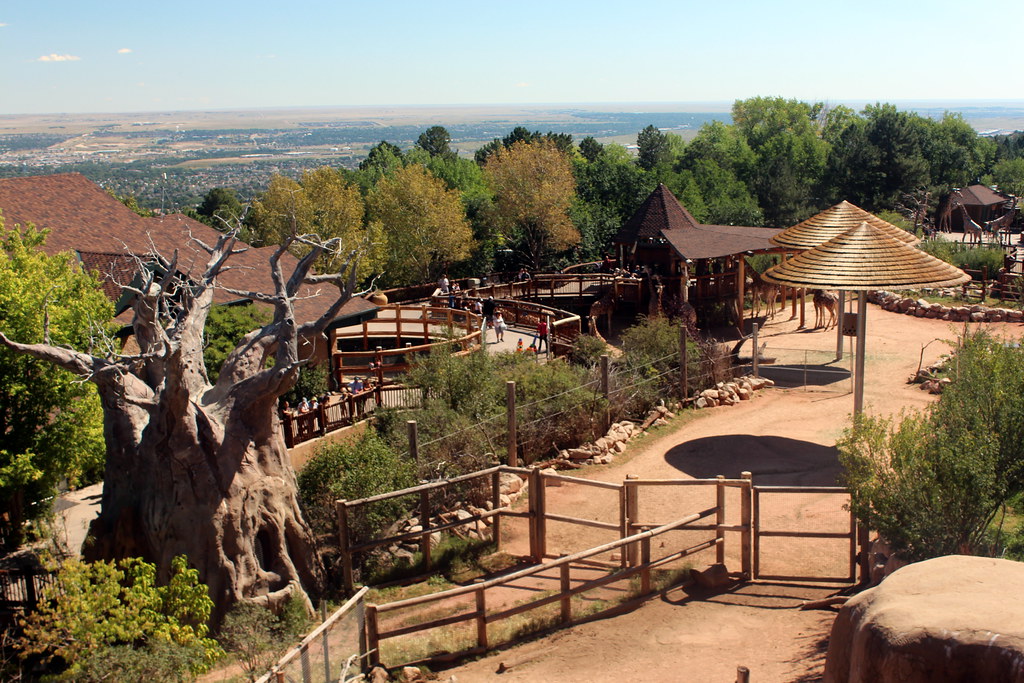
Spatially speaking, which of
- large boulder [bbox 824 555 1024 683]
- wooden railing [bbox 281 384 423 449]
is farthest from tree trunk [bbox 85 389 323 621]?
large boulder [bbox 824 555 1024 683]

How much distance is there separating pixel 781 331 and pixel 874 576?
20.0 metres

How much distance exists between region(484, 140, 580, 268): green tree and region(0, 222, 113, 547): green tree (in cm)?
3267

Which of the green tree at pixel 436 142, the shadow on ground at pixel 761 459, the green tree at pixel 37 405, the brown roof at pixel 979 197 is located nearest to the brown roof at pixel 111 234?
the green tree at pixel 37 405

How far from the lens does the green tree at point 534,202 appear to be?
1902 inches

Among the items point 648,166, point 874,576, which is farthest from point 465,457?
point 648,166

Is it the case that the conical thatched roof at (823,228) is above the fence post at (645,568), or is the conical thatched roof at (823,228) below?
above

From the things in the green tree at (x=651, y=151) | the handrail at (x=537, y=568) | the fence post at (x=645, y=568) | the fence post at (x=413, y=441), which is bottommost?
the fence post at (x=645, y=568)

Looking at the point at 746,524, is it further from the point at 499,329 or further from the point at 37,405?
the point at 499,329

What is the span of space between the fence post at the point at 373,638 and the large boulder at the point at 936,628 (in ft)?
18.0

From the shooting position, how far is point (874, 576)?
41.2 feet

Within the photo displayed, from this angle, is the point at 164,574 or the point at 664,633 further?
the point at 164,574

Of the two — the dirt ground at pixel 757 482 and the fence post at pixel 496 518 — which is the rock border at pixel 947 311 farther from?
the fence post at pixel 496 518

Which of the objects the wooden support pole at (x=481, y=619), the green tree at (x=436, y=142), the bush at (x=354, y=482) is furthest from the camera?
the green tree at (x=436, y=142)

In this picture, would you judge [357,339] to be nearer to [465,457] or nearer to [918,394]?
[465,457]
